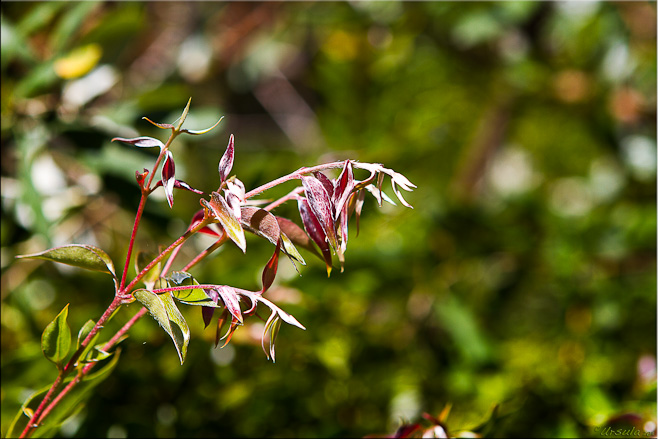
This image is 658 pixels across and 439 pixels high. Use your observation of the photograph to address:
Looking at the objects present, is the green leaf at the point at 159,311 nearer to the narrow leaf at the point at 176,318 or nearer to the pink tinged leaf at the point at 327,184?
the narrow leaf at the point at 176,318

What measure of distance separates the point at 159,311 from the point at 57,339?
0.08 meters

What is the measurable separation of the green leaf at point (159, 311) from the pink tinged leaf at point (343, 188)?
99mm

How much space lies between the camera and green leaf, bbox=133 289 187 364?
28cm

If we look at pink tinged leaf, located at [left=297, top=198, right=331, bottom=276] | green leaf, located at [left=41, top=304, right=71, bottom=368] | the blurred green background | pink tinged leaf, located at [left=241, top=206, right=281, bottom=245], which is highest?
pink tinged leaf, located at [left=241, top=206, right=281, bottom=245]

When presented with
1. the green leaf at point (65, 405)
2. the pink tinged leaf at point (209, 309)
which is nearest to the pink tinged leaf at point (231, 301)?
the pink tinged leaf at point (209, 309)

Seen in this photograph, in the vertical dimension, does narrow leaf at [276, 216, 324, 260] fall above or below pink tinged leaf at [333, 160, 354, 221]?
below

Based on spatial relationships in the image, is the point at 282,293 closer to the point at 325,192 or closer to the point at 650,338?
the point at 325,192

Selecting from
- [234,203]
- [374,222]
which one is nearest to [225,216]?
[234,203]

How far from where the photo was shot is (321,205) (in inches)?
11.6

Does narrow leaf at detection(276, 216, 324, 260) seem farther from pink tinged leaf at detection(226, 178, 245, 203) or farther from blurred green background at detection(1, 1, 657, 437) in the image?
blurred green background at detection(1, 1, 657, 437)

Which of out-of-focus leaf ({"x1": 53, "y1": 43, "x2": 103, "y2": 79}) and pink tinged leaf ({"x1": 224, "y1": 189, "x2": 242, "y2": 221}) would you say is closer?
pink tinged leaf ({"x1": 224, "y1": 189, "x2": 242, "y2": 221})

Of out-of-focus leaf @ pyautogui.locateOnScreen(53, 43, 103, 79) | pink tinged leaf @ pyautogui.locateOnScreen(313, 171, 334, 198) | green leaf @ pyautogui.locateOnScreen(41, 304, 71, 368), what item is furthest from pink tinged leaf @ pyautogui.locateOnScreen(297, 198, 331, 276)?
out-of-focus leaf @ pyautogui.locateOnScreen(53, 43, 103, 79)

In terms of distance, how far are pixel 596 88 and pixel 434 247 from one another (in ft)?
1.88

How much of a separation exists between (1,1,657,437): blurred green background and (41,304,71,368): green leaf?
0.19 m
